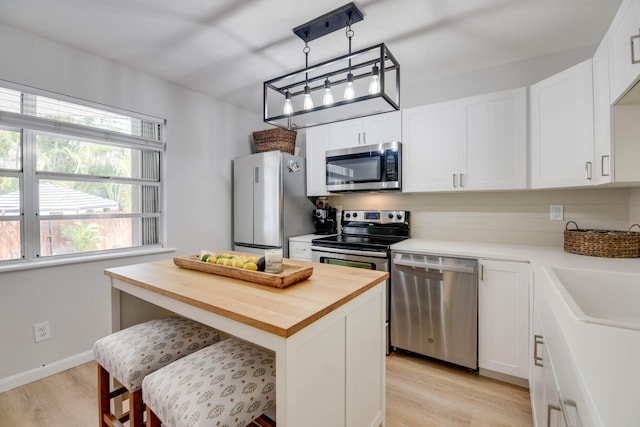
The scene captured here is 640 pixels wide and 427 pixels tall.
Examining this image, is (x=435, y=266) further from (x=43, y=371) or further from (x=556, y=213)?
(x=43, y=371)

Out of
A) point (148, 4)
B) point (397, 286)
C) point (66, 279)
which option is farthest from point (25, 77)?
point (397, 286)

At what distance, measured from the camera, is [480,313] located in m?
2.14

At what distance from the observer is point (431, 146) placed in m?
2.63

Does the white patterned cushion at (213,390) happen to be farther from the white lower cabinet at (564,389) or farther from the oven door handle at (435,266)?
the oven door handle at (435,266)

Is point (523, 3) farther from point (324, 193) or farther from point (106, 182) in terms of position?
point (106, 182)

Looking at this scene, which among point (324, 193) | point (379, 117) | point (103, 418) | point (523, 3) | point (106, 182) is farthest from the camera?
point (324, 193)

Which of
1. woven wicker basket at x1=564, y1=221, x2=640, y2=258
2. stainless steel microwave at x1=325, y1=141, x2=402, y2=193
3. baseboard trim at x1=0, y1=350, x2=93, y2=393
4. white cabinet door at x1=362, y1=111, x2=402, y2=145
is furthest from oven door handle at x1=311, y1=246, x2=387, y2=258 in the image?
baseboard trim at x1=0, y1=350, x2=93, y2=393

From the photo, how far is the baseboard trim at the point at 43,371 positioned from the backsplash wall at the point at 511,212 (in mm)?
2976

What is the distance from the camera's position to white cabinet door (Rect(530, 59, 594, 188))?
1893 mm

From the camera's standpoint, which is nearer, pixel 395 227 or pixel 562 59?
pixel 562 59

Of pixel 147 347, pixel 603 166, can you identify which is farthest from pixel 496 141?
pixel 147 347

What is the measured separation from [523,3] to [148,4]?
7.53ft

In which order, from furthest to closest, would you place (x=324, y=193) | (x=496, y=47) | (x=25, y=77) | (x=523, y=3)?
(x=324, y=193) → (x=496, y=47) → (x=25, y=77) → (x=523, y=3)

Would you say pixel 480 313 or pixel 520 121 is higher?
pixel 520 121
